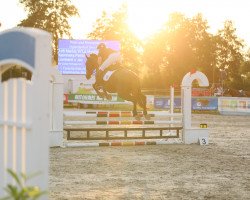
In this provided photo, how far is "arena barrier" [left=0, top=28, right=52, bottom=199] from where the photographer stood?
3818 mm

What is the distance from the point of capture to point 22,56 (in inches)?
156

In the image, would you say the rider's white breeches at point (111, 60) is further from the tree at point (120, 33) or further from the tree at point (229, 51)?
the tree at point (229, 51)

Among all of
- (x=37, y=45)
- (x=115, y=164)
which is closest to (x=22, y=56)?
(x=37, y=45)

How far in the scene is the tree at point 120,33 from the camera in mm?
56500

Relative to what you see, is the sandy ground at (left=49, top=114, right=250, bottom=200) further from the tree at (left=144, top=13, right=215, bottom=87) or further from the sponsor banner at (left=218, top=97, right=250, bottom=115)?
the tree at (left=144, top=13, right=215, bottom=87)

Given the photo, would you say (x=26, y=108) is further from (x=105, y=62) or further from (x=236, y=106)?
(x=236, y=106)

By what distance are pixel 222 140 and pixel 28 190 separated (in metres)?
12.8

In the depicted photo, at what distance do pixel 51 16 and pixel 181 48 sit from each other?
71.8 ft

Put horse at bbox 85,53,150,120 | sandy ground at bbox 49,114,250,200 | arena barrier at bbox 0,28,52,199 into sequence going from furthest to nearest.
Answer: horse at bbox 85,53,150,120, sandy ground at bbox 49,114,250,200, arena barrier at bbox 0,28,52,199

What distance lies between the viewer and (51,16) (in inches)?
2488

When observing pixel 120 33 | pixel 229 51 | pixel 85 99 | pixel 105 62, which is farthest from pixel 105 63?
pixel 229 51

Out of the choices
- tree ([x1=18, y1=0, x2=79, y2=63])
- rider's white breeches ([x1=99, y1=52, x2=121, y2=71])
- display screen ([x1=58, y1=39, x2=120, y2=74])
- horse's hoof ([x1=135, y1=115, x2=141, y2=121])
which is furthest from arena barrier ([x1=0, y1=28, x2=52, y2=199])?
tree ([x1=18, y1=0, x2=79, y2=63])

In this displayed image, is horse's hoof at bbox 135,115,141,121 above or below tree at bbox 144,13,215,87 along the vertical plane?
below

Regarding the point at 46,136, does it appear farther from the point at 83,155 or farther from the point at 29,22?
the point at 29,22
